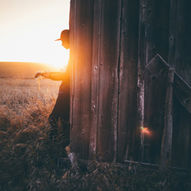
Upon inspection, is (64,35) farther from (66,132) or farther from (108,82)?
(66,132)

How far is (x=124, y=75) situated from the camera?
2396 mm

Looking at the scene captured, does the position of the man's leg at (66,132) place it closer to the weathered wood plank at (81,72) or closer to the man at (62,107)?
the man at (62,107)

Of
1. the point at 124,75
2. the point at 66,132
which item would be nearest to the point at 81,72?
the point at 124,75

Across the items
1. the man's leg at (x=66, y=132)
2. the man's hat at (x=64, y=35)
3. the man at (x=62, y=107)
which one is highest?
the man's hat at (x=64, y=35)

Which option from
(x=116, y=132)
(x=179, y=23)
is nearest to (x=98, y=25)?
(x=179, y=23)

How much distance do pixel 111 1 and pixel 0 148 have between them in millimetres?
2982

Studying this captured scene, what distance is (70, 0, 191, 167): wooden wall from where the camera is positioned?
7.28 ft

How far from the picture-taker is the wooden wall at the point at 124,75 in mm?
2219

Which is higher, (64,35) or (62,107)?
(64,35)

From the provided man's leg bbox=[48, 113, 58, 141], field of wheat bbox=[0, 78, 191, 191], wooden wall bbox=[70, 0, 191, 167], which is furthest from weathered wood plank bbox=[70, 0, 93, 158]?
man's leg bbox=[48, 113, 58, 141]

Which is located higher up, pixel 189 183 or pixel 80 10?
pixel 80 10

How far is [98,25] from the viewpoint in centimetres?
245

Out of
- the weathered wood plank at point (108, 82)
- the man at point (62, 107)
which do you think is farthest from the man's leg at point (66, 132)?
the weathered wood plank at point (108, 82)

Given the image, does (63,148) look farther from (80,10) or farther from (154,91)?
(80,10)
